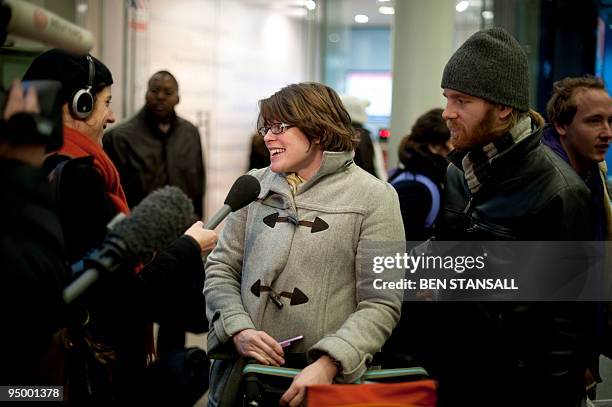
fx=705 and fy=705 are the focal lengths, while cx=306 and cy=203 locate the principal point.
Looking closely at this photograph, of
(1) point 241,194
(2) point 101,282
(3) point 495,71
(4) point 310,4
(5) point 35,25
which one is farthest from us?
(4) point 310,4

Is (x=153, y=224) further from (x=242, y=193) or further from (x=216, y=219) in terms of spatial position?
(x=242, y=193)

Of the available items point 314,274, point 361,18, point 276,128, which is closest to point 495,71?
point 276,128

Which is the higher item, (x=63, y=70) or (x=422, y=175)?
(x=63, y=70)

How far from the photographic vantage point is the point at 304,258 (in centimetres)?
198

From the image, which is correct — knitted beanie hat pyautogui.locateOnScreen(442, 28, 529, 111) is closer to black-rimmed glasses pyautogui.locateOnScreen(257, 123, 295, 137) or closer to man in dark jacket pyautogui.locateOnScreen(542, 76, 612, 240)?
black-rimmed glasses pyautogui.locateOnScreen(257, 123, 295, 137)

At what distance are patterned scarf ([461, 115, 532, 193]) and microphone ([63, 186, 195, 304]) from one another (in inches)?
37.9

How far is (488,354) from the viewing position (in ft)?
6.19

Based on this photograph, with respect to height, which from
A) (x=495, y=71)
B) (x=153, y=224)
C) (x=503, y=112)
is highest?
(x=495, y=71)

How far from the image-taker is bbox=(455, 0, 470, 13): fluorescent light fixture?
236 inches

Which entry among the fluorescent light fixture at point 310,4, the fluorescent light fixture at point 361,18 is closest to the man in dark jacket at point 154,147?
the fluorescent light fixture at point 310,4

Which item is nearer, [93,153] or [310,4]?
[93,153]

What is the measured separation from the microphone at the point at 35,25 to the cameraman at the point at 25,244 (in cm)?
11

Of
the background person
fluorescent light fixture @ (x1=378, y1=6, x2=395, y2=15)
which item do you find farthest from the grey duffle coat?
fluorescent light fixture @ (x1=378, y1=6, x2=395, y2=15)

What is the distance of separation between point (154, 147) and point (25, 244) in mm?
3708
